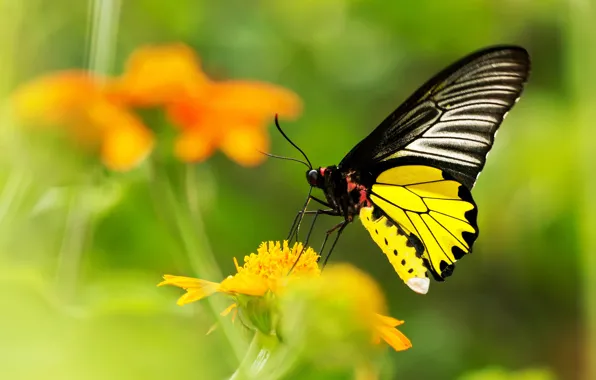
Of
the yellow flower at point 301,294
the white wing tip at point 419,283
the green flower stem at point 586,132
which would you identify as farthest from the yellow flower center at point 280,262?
the green flower stem at point 586,132

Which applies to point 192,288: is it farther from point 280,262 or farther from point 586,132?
point 586,132

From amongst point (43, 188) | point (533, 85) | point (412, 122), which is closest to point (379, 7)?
point (533, 85)

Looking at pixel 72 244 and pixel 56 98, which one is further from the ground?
pixel 56 98

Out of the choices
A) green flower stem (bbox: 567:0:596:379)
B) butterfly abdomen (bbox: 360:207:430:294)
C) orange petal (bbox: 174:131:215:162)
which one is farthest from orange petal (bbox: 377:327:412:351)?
green flower stem (bbox: 567:0:596:379)

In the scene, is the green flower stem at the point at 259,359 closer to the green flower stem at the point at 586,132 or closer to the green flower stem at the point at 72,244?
the green flower stem at the point at 72,244

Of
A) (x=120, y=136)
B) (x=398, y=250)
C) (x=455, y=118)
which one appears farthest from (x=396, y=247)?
(x=120, y=136)

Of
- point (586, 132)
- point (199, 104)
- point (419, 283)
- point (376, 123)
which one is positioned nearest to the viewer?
point (419, 283)
